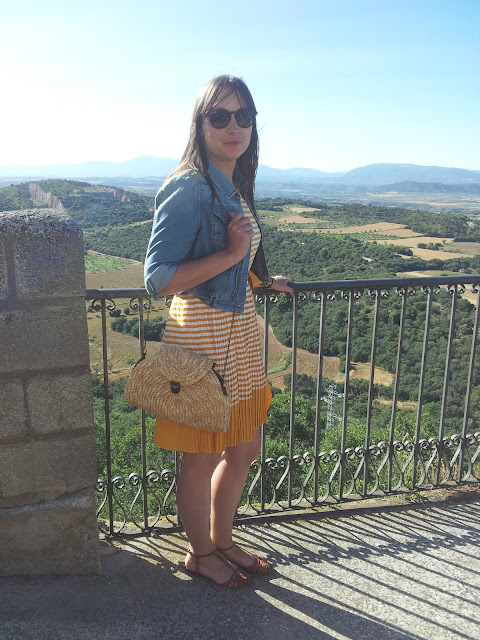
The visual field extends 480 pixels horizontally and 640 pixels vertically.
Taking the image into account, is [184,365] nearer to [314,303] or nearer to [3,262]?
[3,262]

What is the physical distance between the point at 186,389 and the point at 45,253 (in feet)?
2.57

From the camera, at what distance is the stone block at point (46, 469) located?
2.38m

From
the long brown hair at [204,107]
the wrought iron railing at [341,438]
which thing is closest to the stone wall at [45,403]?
the wrought iron railing at [341,438]

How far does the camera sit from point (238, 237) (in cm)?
207

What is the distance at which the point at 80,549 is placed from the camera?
2516 millimetres

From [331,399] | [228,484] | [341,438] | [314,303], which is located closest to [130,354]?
[314,303]

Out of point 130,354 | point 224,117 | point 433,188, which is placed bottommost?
point 130,354

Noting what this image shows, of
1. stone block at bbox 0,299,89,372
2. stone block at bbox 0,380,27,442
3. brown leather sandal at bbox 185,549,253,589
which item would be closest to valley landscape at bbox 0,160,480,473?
stone block at bbox 0,299,89,372

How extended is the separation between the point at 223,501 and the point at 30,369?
1023 mm

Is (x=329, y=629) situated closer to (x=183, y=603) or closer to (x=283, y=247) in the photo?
(x=183, y=603)

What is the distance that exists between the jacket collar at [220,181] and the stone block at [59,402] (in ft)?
3.20

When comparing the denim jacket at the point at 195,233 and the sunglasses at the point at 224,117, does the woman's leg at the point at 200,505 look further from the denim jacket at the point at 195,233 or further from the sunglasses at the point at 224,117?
the sunglasses at the point at 224,117

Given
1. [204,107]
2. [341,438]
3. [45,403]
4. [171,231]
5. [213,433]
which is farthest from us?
[341,438]

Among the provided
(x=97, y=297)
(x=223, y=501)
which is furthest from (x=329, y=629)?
(x=97, y=297)
